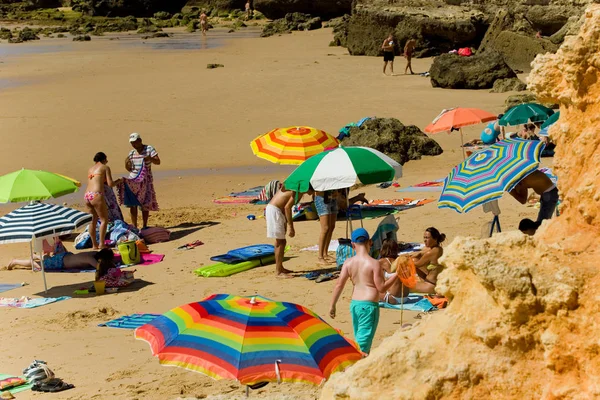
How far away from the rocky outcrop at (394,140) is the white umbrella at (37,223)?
7.66 m

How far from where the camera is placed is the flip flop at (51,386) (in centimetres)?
760

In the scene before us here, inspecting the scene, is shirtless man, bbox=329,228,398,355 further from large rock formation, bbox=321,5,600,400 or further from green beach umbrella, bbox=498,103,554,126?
green beach umbrella, bbox=498,103,554,126

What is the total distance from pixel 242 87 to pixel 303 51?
399 inches

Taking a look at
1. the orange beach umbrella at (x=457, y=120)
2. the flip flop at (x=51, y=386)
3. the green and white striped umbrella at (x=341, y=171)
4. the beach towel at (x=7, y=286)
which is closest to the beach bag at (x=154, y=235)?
the beach towel at (x=7, y=286)

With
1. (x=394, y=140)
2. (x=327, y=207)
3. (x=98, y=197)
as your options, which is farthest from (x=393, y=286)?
(x=394, y=140)

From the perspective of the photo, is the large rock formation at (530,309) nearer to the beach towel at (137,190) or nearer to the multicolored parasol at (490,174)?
the multicolored parasol at (490,174)

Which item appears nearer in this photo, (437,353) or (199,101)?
(437,353)

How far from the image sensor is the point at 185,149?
20.1 meters

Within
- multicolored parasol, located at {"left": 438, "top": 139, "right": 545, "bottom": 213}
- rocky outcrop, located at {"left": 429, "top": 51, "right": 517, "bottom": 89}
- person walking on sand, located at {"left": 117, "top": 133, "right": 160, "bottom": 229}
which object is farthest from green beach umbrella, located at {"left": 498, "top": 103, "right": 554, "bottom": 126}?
rocky outcrop, located at {"left": 429, "top": 51, "right": 517, "bottom": 89}

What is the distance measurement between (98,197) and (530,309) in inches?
404

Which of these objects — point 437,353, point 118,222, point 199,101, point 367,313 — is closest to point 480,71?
point 199,101

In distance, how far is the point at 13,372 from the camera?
8.22m

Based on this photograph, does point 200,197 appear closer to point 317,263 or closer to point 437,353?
point 317,263

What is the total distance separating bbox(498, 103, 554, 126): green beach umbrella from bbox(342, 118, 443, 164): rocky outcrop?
6.46 feet
